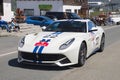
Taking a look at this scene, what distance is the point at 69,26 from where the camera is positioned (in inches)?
414

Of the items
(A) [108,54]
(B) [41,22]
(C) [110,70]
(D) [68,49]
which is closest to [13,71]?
(D) [68,49]

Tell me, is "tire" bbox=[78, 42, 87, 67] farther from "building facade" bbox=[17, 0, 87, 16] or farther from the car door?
"building facade" bbox=[17, 0, 87, 16]

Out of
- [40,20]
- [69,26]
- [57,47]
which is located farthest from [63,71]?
[40,20]

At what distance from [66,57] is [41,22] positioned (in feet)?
82.9

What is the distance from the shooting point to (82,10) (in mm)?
58188

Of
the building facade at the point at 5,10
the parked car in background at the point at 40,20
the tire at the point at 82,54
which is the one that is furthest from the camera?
the parked car in background at the point at 40,20

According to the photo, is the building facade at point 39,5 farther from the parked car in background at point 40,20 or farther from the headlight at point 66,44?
the headlight at point 66,44

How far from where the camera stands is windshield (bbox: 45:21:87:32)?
34.1ft

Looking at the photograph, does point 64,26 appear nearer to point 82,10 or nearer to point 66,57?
point 66,57

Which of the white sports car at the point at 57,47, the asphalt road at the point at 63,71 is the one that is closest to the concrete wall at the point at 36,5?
the white sports car at the point at 57,47

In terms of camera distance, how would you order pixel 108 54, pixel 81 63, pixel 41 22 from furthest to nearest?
1. pixel 41 22
2. pixel 108 54
3. pixel 81 63

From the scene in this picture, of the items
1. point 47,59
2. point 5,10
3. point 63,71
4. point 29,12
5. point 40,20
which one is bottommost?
point 63,71

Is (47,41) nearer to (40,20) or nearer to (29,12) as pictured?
→ (40,20)

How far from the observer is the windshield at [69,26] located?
10.4 m
